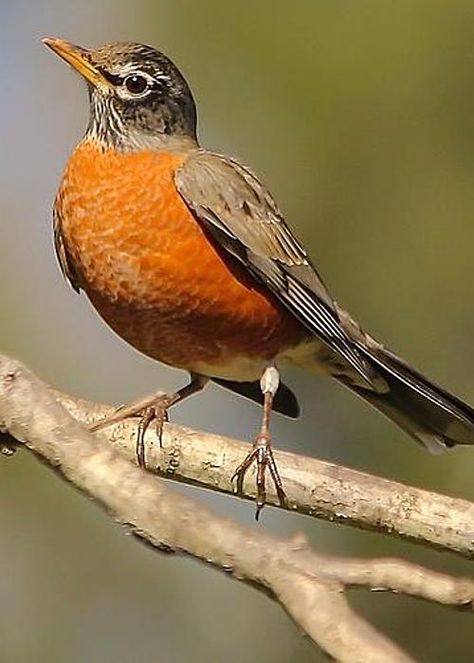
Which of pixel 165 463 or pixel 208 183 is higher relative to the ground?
pixel 208 183

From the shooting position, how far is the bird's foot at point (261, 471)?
346 centimetres

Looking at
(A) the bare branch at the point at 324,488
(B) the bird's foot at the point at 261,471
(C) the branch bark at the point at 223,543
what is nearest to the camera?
(C) the branch bark at the point at 223,543

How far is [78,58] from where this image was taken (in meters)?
4.28

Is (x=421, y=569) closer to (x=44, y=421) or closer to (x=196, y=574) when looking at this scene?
(x=44, y=421)

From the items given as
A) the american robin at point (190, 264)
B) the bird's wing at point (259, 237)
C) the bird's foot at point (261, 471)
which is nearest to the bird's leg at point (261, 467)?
the bird's foot at point (261, 471)

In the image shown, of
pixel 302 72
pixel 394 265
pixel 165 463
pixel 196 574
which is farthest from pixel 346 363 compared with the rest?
pixel 302 72

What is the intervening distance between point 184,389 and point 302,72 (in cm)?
607

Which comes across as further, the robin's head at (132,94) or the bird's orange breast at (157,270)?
the robin's head at (132,94)

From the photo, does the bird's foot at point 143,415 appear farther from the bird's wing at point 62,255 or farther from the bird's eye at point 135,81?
the bird's eye at point 135,81

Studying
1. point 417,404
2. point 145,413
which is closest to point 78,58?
point 145,413

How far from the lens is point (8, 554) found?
8.56 meters

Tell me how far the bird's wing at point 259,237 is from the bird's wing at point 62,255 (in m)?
0.38

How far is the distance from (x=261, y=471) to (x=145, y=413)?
59 cm

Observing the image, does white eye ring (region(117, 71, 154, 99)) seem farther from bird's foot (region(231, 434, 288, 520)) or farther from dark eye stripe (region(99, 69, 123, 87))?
bird's foot (region(231, 434, 288, 520))
